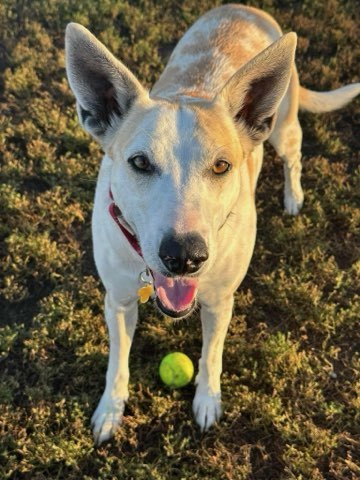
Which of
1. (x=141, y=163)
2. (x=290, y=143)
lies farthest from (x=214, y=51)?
(x=141, y=163)

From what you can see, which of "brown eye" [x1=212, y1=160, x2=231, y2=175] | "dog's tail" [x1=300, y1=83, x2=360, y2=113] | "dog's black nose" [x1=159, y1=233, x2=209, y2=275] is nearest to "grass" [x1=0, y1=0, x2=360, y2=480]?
"dog's tail" [x1=300, y1=83, x2=360, y2=113]

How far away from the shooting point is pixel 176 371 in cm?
420

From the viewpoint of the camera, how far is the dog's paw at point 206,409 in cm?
409

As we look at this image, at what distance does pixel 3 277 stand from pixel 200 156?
103 inches

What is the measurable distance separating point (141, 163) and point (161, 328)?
6.43 ft

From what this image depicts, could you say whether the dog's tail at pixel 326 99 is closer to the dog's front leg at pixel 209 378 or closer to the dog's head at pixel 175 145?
the dog's head at pixel 175 145

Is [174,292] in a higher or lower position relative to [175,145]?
lower

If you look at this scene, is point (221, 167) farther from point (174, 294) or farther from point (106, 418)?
point (106, 418)

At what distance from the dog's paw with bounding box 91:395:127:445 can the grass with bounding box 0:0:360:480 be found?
63 mm

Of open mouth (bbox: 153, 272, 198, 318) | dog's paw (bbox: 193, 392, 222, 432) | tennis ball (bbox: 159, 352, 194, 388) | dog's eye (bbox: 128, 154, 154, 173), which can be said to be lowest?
dog's paw (bbox: 193, 392, 222, 432)

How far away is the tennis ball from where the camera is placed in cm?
421

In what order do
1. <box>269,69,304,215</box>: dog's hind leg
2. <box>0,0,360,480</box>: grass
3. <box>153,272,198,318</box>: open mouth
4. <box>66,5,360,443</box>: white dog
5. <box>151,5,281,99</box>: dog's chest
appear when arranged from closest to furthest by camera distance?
<box>66,5,360,443</box>: white dog, <box>153,272,198,318</box>: open mouth, <box>0,0,360,480</box>: grass, <box>151,5,281,99</box>: dog's chest, <box>269,69,304,215</box>: dog's hind leg

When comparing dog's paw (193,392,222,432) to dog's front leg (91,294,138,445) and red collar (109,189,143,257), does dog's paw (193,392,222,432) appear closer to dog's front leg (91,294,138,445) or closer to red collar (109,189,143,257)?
dog's front leg (91,294,138,445)

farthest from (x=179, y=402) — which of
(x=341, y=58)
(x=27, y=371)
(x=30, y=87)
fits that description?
(x=341, y=58)
